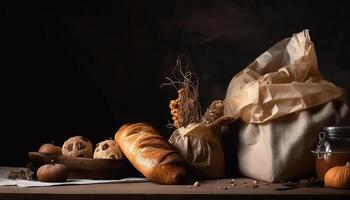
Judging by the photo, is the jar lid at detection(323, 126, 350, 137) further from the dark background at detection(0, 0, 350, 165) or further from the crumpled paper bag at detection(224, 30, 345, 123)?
the dark background at detection(0, 0, 350, 165)

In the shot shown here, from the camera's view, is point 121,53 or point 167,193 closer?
point 167,193

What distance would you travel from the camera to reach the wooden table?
189 cm

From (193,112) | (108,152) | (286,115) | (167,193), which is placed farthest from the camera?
(193,112)

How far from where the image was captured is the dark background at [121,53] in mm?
2652

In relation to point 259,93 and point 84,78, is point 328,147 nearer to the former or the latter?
point 259,93

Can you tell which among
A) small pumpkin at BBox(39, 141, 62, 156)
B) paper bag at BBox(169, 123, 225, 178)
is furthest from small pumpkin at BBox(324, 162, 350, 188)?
small pumpkin at BBox(39, 141, 62, 156)

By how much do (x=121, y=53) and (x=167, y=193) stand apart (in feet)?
3.07

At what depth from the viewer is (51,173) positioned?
2098 mm

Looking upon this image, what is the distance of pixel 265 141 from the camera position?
7.02 ft

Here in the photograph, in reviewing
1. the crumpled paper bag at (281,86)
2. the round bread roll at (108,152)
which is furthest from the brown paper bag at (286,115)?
the round bread roll at (108,152)

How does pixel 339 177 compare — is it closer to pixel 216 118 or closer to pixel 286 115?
pixel 286 115

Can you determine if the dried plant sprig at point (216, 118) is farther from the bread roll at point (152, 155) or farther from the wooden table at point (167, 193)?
the wooden table at point (167, 193)

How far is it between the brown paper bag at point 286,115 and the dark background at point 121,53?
435 mm


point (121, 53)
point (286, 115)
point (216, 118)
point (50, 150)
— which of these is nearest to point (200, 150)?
point (216, 118)
